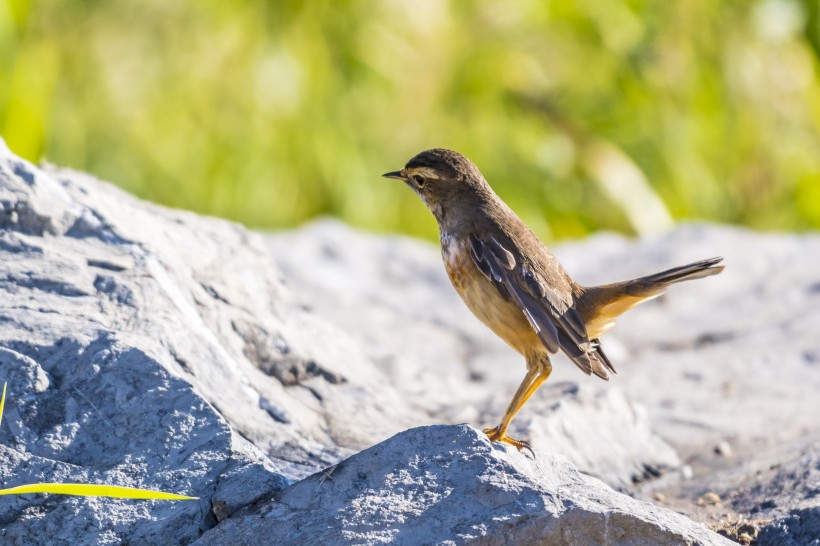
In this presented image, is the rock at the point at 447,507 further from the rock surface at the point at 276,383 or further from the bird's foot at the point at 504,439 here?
the bird's foot at the point at 504,439

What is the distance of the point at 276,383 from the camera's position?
4.04 meters

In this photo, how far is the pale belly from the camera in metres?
4.04

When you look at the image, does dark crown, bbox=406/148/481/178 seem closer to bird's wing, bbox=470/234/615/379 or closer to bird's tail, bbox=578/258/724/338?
bird's wing, bbox=470/234/615/379

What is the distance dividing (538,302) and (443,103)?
26.0ft

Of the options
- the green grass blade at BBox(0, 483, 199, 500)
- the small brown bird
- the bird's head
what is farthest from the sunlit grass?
the bird's head

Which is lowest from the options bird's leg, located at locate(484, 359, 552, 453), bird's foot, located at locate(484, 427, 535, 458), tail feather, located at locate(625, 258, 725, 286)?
bird's foot, located at locate(484, 427, 535, 458)

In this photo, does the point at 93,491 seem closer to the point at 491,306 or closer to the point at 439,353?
the point at 491,306

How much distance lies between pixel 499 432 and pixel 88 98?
8076 millimetres

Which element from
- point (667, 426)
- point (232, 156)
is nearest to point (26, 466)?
point (667, 426)

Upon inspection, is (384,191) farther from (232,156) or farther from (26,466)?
(26,466)

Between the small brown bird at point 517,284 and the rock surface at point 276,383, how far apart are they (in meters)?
0.32

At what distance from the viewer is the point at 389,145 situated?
11531mm

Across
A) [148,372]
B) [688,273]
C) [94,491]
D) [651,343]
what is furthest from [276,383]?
[651,343]

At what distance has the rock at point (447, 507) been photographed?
288 centimetres
